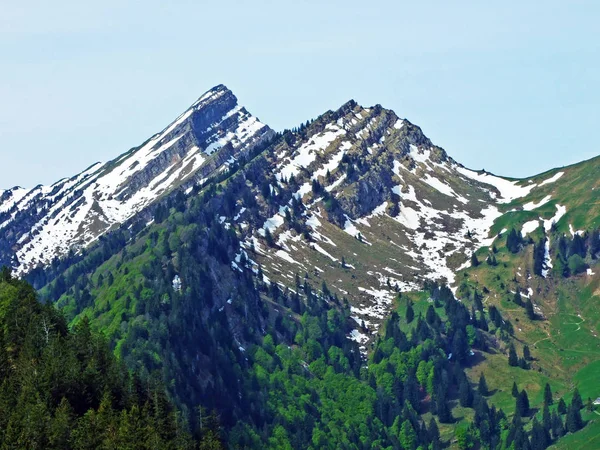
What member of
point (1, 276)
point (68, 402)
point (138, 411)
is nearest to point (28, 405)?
point (68, 402)

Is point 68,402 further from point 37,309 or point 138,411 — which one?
point 37,309

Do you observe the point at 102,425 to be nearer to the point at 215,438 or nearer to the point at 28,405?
the point at 28,405

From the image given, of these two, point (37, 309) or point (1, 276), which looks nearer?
point (37, 309)

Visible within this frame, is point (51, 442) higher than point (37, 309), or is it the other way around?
point (37, 309)

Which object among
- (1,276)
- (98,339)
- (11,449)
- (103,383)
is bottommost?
(11,449)

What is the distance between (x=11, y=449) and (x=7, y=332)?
3924 centimetres

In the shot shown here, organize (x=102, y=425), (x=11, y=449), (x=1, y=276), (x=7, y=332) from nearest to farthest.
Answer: (x=11, y=449), (x=102, y=425), (x=7, y=332), (x=1, y=276)

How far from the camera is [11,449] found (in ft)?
382

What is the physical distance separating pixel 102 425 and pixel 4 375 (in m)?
21.2

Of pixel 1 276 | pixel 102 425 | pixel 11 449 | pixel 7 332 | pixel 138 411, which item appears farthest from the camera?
pixel 1 276

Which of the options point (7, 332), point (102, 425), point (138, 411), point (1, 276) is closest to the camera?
point (102, 425)

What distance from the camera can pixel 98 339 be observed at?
155 metres

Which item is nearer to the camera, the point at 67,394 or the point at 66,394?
A: the point at 66,394

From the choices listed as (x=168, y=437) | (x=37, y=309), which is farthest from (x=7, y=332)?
(x=168, y=437)
